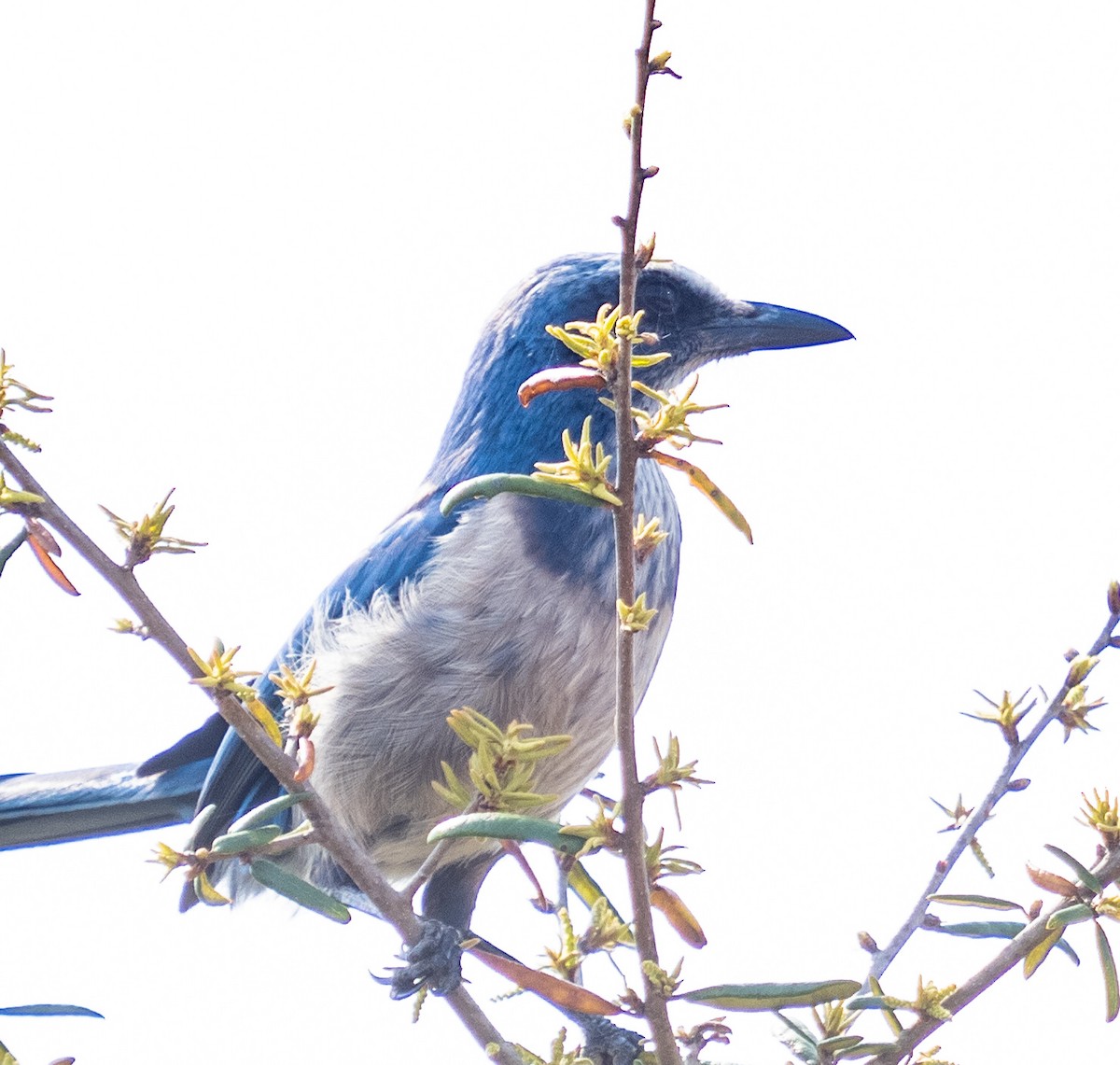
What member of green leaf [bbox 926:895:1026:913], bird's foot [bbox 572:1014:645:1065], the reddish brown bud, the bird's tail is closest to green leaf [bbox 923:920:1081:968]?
green leaf [bbox 926:895:1026:913]

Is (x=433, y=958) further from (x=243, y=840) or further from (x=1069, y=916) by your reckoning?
(x=1069, y=916)

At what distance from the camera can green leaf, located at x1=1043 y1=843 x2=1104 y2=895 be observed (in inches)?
87.9

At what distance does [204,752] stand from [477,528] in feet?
3.99

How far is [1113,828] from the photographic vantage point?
227 cm

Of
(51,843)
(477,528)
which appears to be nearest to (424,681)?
(477,528)

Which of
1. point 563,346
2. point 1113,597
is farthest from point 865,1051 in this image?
point 563,346

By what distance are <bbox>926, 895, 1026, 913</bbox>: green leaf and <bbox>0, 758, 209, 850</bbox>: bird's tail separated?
290 cm

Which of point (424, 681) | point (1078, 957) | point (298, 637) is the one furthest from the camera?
point (298, 637)

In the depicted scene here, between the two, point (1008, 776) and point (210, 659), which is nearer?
point (210, 659)

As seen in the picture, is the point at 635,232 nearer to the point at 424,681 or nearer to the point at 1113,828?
the point at 1113,828

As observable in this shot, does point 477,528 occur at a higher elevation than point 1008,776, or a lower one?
higher

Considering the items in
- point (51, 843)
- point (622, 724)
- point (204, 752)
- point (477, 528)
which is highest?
point (477, 528)

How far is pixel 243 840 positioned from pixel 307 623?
245 cm

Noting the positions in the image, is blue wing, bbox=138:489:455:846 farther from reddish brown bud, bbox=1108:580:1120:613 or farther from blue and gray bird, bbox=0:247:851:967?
reddish brown bud, bbox=1108:580:1120:613
